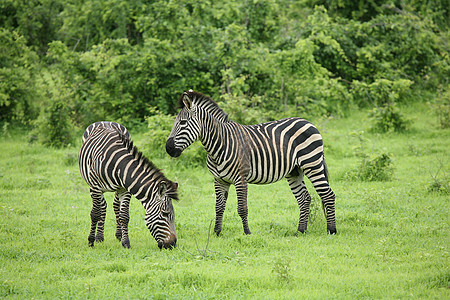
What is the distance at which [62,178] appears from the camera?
1252 centimetres

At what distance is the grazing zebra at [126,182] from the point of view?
7.05 m

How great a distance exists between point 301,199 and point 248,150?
1313mm

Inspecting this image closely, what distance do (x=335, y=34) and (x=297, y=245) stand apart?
12.7m

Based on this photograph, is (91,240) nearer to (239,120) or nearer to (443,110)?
(239,120)

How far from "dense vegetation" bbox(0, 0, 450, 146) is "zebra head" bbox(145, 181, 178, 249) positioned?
268 inches

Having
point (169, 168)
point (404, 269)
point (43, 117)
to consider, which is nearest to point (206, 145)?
point (404, 269)

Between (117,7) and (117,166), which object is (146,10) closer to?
(117,7)

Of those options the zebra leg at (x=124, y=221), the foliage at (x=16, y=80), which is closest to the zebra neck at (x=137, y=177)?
the zebra leg at (x=124, y=221)

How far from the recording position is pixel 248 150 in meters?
8.20

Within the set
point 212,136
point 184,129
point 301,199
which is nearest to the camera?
point 184,129

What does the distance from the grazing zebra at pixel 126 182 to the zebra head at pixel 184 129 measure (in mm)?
600

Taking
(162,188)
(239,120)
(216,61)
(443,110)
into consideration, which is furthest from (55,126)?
(443,110)

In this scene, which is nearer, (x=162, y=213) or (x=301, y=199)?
(x=162, y=213)

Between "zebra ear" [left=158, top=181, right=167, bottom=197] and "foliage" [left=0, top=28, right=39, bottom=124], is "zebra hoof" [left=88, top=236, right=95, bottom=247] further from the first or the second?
"foliage" [left=0, top=28, right=39, bottom=124]
